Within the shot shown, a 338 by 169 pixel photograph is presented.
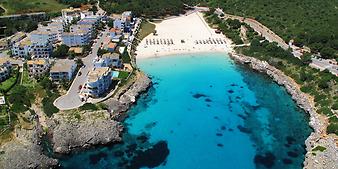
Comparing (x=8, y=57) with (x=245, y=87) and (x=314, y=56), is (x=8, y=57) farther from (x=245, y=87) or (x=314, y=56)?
(x=314, y=56)

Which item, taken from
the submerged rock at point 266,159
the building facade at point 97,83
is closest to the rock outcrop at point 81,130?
the building facade at point 97,83

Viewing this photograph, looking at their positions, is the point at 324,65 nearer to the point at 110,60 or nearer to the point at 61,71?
the point at 110,60

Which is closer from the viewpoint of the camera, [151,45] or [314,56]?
[314,56]

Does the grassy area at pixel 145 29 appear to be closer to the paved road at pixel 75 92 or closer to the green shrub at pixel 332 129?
the paved road at pixel 75 92

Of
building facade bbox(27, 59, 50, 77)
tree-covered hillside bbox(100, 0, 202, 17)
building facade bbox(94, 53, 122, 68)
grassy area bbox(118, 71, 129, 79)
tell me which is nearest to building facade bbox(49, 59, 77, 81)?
building facade bbox(27, 59, 50, 77)

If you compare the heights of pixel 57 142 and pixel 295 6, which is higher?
pixel 295 6

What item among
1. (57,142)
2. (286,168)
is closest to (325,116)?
(286,168)

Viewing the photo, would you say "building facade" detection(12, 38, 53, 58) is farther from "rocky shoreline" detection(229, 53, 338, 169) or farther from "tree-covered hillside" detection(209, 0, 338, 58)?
"tree-covered hillside" detection(209, 0, 338, 58)
